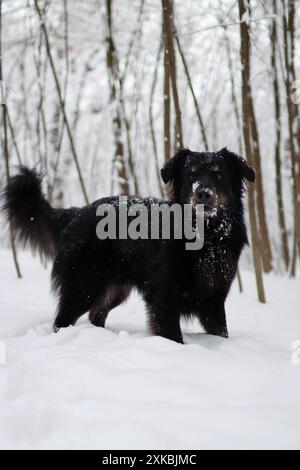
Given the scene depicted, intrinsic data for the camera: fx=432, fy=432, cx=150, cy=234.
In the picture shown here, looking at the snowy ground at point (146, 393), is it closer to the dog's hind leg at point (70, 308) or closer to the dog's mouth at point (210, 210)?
the dog's hind leg at point (70, 308)

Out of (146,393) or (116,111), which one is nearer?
(146,393)

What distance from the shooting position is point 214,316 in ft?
11.2

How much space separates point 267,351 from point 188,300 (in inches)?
30.5

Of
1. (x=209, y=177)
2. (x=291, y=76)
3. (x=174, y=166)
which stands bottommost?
(x=209, y=177)

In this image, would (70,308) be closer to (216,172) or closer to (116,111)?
(216,172)

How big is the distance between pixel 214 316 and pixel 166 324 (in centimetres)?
44

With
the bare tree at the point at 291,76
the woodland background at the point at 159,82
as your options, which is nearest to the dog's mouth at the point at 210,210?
the woodland background at the point at 159,82

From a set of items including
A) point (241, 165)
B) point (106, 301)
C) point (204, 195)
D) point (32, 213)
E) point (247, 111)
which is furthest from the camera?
point (247, 111)

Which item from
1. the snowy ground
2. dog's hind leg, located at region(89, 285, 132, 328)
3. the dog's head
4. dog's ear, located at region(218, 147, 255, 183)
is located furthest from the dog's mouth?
dog's hind leg, located at region(89, 285, 132, 328)

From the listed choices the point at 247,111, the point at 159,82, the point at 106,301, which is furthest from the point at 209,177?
the point at 159,82

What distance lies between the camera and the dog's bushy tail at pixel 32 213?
4098 millimetres

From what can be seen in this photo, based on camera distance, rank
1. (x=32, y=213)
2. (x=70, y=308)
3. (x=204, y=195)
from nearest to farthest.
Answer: (x=204, y=195) → (x=70, y=308) → (x=32, y=213)

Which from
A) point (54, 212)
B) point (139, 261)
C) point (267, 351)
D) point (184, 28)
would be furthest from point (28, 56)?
point (267, 351)
